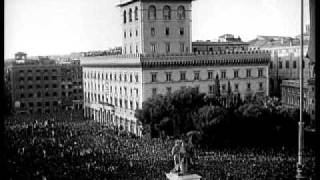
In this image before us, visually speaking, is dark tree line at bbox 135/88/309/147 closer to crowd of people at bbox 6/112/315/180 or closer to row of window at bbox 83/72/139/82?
crowd of people at bbox 6/112/315/180

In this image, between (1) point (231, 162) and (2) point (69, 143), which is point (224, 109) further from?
(2) point (69, 143)

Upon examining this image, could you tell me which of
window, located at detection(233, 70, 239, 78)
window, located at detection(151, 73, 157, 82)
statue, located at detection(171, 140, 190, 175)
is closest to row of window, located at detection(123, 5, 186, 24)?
window, located at detection(151, 73, 157, 82)

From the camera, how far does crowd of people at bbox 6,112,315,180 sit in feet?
40.9

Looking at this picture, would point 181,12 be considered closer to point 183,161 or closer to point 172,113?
point 172,113

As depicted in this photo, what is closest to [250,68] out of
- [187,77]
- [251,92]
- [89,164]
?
[251,92]

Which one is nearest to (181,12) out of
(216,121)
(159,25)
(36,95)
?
(159,25)

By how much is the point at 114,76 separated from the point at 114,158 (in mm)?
13036

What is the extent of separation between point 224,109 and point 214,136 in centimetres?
A: 117

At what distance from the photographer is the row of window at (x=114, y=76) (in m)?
25.0

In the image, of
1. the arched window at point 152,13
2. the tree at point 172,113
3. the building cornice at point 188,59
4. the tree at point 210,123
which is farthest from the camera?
the arched window at point 152,13

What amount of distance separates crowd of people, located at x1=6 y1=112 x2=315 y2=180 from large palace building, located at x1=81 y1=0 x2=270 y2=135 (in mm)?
5288

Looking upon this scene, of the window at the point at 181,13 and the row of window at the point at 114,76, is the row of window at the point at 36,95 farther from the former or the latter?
the window at the point at 181,13

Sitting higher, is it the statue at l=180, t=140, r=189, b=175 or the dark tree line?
the statue at l=180, t=140, r=189, b=175

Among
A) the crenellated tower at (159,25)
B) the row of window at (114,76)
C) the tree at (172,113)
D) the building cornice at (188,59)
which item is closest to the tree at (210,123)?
the tree at (172,113)
